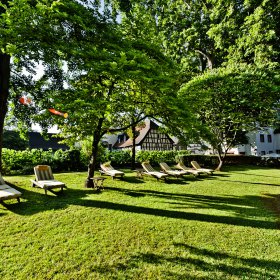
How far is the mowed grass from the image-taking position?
15.5ft

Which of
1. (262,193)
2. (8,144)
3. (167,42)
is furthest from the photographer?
(8,144)

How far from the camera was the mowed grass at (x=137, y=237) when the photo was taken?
4.71 m

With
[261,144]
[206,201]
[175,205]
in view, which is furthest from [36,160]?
[261,144]

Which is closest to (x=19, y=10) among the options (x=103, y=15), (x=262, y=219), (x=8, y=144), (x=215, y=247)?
(x=103, y=15)

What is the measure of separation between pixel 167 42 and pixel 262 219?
22848mm

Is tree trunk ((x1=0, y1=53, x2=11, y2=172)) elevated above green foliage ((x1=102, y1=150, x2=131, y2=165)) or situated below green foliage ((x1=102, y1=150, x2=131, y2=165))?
above

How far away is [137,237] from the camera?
619 cm

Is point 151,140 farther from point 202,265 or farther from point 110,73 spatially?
point 202,265

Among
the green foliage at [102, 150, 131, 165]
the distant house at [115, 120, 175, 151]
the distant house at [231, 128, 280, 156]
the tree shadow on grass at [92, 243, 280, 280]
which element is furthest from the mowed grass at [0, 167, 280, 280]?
the distant house at [231, 128, 280, 156]

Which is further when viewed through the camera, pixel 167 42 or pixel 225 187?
pixel 167 42

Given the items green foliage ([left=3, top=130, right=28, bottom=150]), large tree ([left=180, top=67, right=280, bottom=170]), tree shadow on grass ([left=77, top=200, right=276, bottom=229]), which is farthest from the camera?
green foliage ([left=3, top=130, right=28, bottom=150])

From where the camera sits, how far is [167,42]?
82.7 ft

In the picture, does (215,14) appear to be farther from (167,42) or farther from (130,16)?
(130,16)

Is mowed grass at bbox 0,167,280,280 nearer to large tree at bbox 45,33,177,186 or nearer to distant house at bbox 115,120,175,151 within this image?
large tree at bbox 45,33,177,186
